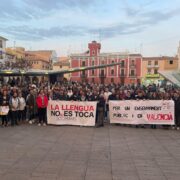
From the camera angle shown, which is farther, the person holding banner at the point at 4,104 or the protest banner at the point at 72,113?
the protest banner at the point at 72,113

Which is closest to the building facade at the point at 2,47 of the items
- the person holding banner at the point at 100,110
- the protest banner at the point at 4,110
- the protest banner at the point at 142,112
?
the protest banner at the point at 4,110

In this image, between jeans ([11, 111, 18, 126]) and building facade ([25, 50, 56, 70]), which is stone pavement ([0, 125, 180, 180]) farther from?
building facade ([25, 50, 56, 70])

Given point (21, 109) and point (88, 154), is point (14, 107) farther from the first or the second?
point (88, 154)

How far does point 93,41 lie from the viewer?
10256cm

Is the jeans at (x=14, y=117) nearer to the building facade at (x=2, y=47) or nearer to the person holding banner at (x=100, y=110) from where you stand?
the person holding banner at (x=100, y=110)

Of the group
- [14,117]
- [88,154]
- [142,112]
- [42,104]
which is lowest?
[88,154]

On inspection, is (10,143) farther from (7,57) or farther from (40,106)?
(7,57)

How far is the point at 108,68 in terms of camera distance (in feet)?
333

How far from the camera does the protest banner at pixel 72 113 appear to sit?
1285 cm

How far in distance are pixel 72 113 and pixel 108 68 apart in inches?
3515

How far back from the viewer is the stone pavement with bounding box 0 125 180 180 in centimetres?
624

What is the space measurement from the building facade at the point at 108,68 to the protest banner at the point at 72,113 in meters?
83.6

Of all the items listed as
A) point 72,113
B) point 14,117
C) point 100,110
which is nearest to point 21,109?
point 14,117

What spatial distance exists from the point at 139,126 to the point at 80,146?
483 cm
